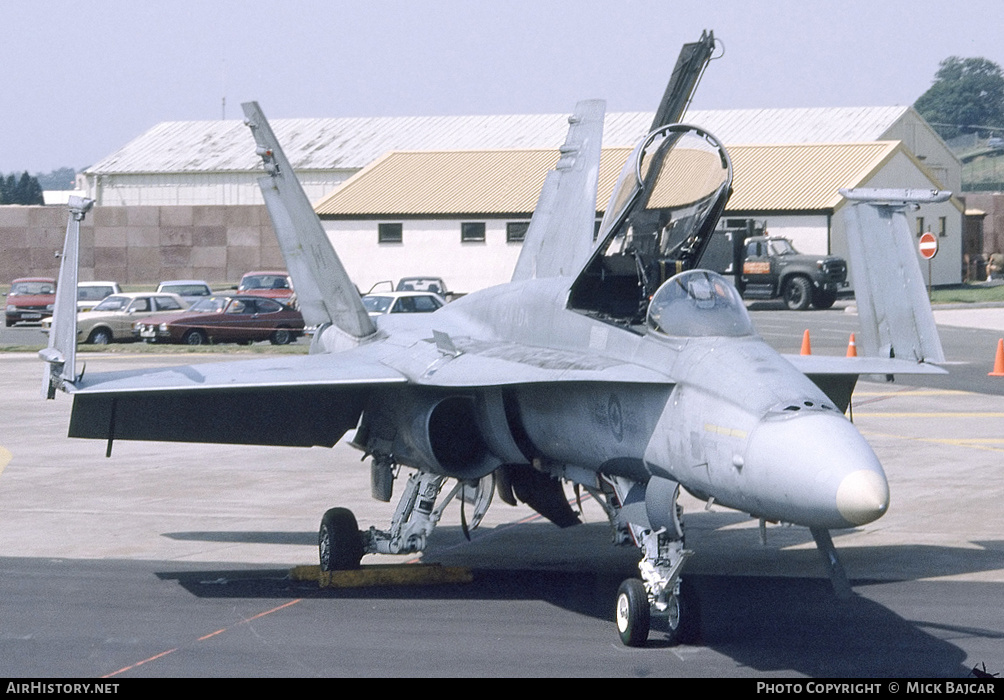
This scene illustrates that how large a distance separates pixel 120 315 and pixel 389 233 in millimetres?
19837

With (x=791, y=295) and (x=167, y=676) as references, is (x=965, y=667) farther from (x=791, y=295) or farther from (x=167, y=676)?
(x=791, y=295)

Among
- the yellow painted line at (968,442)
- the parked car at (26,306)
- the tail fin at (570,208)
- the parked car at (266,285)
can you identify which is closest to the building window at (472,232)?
the parked car at (266,285)

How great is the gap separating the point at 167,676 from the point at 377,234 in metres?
47.1

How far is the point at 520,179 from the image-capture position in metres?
55.2

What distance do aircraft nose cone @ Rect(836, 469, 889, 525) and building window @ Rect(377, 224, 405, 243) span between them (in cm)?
4829

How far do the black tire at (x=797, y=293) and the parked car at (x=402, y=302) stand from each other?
53.8ft

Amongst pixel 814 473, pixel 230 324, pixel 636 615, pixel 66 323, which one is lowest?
pixel 636 615

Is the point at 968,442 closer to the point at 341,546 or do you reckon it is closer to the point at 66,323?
the point at 341,546

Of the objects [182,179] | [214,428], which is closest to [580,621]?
[214,428]

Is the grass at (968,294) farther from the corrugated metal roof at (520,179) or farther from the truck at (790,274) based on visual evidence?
the corrugated metal roof at (520,179)

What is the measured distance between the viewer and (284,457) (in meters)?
18.7

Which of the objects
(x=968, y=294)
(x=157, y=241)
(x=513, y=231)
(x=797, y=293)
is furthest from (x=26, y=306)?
(x=968, y=294)

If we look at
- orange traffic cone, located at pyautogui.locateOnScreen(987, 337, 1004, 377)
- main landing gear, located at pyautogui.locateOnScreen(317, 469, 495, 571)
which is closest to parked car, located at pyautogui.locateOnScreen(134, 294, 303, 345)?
orange traffic cone, located at pyautogui.locateOnScreen(987, 337, 1004, 377)

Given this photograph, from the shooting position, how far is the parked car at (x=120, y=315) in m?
36.1
